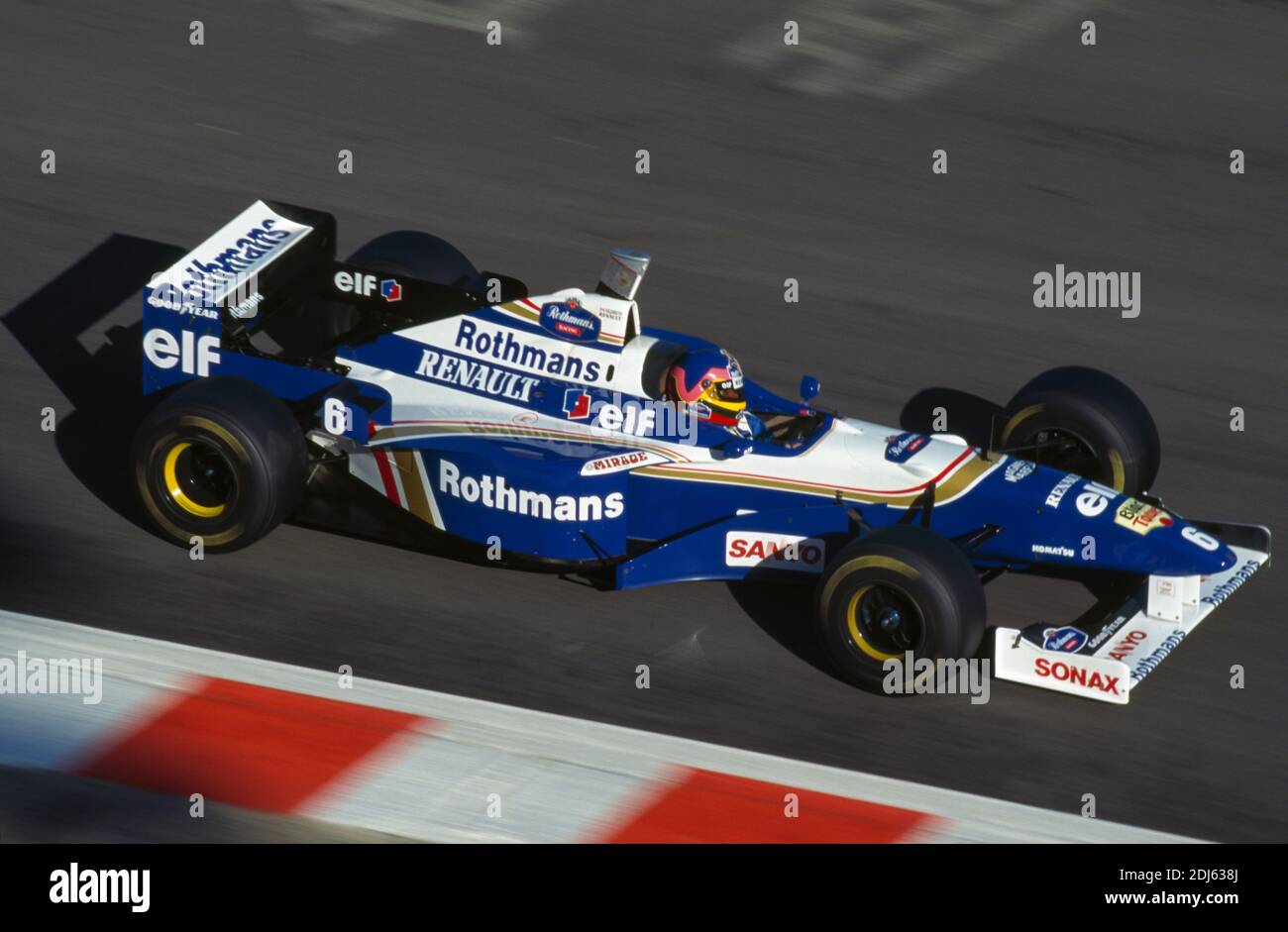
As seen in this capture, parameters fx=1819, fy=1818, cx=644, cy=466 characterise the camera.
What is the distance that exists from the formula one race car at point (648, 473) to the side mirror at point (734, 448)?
14 mm

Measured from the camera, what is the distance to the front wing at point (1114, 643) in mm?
8531

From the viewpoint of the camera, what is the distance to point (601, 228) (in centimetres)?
1359

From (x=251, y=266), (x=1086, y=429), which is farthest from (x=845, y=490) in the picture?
(x=251, y=266)

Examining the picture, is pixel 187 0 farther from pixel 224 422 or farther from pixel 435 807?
pixel 435 807

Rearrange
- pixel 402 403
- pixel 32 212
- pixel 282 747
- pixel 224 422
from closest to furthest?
pixel 282 747 → pixel 224 422 → pixel 402 403 → pixel 32 212

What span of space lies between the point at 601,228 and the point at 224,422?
5.12 m

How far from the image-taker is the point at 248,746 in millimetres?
7918

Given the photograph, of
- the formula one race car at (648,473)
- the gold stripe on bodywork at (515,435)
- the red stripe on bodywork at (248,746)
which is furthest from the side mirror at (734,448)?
the red stripe on bodywork at (248,746)

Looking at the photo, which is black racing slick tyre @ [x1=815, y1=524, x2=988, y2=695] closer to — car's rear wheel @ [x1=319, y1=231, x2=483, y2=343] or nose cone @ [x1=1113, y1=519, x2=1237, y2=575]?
nose cone @ [x1=1113, y1=519, x2=1237, y2=575]

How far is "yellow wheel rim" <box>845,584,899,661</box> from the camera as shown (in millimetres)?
8516

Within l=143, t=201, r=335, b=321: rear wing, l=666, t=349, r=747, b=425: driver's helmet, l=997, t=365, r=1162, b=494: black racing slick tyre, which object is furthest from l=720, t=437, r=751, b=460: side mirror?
l=143, t=201, r=335, b=321: rear wing

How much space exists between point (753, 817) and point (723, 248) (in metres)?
6.49
